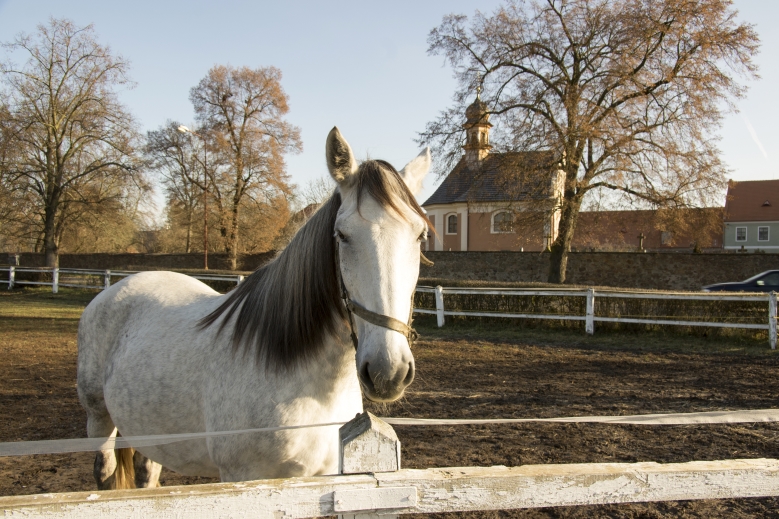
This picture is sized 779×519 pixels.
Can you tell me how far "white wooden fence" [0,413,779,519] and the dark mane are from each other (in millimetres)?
726

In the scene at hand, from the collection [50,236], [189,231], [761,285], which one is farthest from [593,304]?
[189,231]

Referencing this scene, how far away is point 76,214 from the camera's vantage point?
84.9ft

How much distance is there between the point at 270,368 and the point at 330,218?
698mm

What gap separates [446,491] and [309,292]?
3.46 ft

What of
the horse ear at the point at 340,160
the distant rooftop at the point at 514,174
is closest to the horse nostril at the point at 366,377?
the horse ear at the point at 340,160

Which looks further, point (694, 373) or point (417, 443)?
point (694, 373)

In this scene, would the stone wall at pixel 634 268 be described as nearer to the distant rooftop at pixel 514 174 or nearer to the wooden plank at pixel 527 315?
the distant rooftop at pixel 514 174

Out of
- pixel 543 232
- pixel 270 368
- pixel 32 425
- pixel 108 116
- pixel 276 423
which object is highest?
pixel 108 116

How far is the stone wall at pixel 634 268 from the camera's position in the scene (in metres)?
22.4

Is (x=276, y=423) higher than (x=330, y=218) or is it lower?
lower

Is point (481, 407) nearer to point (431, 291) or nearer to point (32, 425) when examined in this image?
point (32, 425)

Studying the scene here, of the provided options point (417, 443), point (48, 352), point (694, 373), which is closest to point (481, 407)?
point (417, 443)

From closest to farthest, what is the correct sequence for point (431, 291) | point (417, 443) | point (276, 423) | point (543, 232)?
point (276, 423), point (417, 443), point (431, 291), point (543, 232)

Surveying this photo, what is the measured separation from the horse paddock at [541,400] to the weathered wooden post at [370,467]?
37.2 inches
